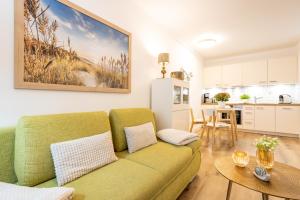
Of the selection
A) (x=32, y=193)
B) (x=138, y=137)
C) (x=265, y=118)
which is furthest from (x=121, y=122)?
(x=265, y=118)

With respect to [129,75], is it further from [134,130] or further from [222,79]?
[222,79]

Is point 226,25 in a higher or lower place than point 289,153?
higher

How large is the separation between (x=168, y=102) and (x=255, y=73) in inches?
147

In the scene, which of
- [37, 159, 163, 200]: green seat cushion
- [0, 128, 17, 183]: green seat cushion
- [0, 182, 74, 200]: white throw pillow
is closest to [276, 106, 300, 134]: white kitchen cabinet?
[37, 159, 163, 200]: green seat cushion

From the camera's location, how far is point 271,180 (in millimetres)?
1147

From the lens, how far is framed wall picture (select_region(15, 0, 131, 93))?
130 cm

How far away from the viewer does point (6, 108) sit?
1.21 meters

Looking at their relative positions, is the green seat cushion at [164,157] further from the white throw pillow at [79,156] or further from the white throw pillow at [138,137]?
the white throw pillow at [79,156]

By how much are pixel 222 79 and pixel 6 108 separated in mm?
5494

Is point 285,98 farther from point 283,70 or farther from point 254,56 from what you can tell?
point 254,56

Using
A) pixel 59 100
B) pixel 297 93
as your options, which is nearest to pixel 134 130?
pixel 59 100

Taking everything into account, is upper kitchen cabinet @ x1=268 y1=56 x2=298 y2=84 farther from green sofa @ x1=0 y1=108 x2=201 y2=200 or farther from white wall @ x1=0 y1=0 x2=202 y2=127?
green sofa @ x1=0 y1=108 x2=201 y2=200

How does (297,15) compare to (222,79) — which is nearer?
(297,15)

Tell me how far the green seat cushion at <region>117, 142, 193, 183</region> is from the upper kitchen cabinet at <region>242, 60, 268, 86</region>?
4151 millimetres
